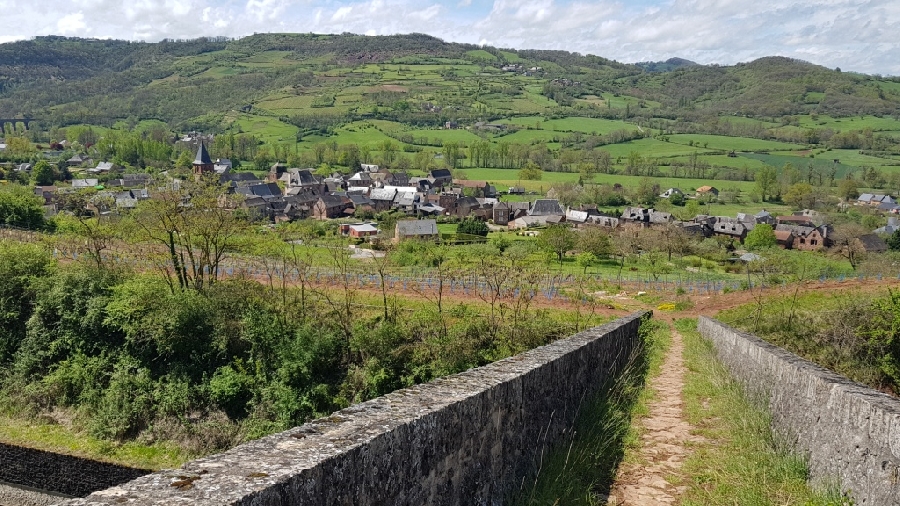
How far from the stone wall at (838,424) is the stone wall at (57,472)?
16.1m

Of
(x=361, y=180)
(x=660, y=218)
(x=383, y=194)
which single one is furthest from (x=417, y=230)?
(x=361, y=180)

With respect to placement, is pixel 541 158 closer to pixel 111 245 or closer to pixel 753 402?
pixel 111 245

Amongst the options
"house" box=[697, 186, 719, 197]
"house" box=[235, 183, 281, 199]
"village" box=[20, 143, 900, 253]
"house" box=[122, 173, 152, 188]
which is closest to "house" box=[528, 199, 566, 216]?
"village" box=[20, 143, 900, 253]

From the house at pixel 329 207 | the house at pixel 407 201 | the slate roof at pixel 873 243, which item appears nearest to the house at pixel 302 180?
the house at pixel 329 207

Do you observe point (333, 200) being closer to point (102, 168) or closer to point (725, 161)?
point (102, 168)

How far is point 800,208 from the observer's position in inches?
3708

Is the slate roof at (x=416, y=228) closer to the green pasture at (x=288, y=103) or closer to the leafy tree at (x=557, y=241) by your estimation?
the leafy tree at (x=557, y=241)

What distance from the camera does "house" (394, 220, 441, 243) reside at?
5817 cm

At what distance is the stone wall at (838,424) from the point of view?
4.56 metres

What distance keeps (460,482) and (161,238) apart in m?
22.5

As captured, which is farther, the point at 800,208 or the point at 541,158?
the point at 541,158

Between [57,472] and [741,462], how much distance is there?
18250 mm

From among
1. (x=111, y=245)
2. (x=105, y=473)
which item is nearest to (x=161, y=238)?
(x=111, y=245)

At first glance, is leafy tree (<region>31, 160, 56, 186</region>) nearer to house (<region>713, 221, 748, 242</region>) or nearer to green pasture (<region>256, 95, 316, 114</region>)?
green pasture (<region>256, 95, 316, 114</region>)
